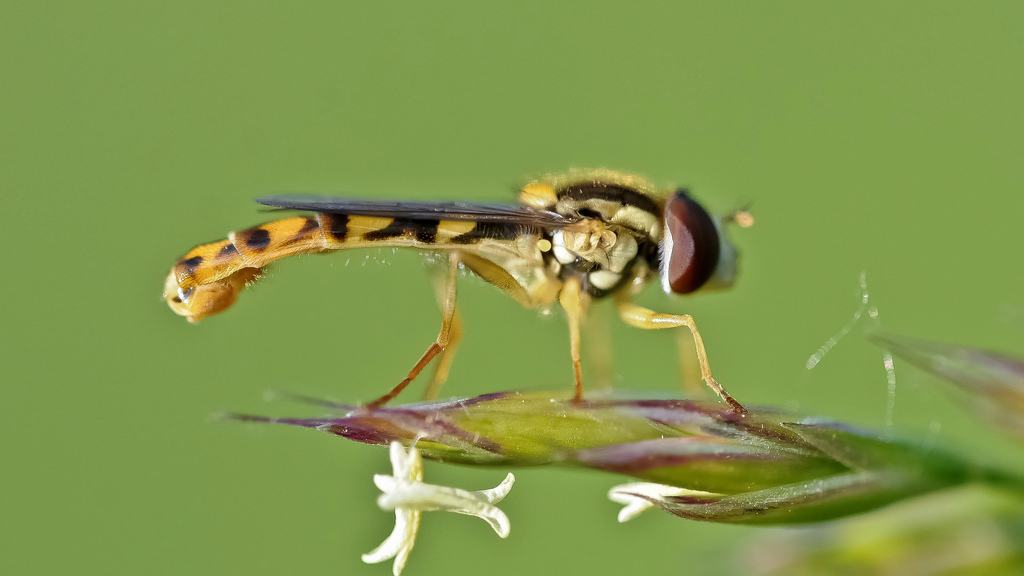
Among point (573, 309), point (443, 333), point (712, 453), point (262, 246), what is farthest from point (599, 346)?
point (712, 453)

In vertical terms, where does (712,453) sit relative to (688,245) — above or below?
below

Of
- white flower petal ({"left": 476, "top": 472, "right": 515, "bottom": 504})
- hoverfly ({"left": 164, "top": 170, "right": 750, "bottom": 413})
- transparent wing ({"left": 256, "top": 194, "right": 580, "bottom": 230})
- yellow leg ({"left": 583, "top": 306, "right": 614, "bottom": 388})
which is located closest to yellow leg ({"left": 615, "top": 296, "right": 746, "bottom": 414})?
hoverfly ({"left": 164, "top": 170, "right": 750, "bottom": 413})

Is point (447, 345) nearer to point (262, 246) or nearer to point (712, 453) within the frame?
point (262, 246)

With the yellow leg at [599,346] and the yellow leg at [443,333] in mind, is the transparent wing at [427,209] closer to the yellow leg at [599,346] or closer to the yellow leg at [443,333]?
the yellow leg at [443,333]

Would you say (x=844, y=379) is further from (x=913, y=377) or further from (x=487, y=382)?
(x=913, y=377)

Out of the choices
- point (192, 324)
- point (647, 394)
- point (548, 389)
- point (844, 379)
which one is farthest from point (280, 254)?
point (844, 379)

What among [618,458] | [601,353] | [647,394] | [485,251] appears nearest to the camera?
[618,458]

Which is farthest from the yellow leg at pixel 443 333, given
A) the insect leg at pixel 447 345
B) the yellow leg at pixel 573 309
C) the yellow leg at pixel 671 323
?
the yellow leg at pixel 671 323
